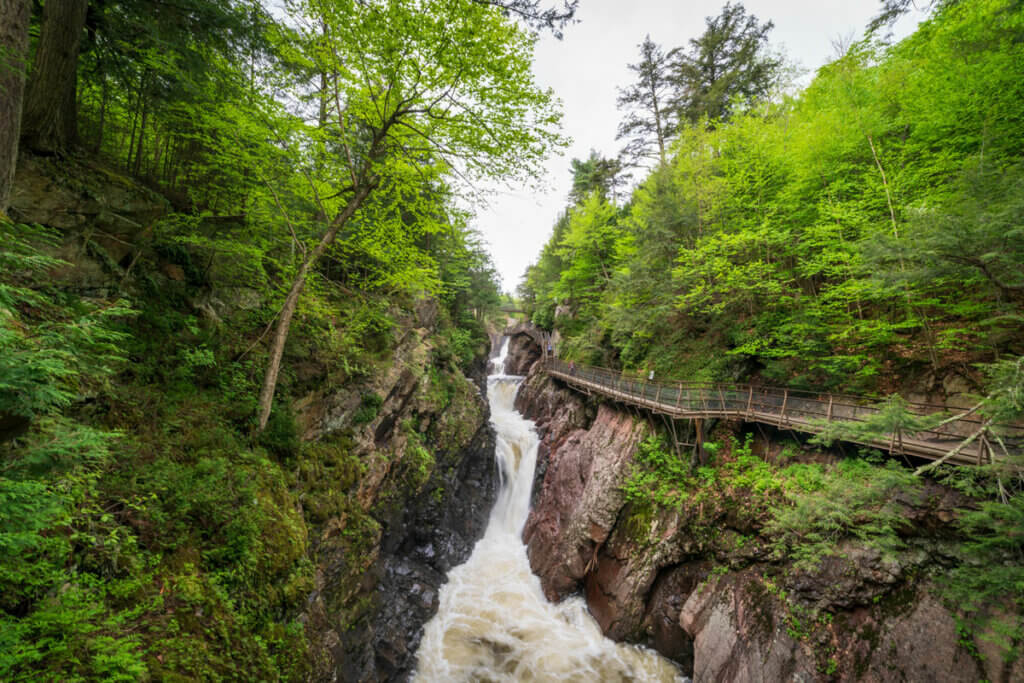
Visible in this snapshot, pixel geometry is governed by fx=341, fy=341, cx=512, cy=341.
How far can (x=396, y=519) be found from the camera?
1064 cm

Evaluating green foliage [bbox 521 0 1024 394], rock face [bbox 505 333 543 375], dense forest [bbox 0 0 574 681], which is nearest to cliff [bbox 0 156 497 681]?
dense forest [bbox 0 0 574 681]

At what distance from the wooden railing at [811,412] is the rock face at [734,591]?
2.77 ft

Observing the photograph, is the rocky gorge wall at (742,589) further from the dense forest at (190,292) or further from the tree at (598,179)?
the tree at (598,179)

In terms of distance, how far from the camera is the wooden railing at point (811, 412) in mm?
5477

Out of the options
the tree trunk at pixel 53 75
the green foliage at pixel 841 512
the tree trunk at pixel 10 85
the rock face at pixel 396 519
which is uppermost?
the tree trunk at pixel 53 75

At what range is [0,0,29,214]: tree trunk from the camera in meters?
3.28

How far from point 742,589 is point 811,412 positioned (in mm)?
4508

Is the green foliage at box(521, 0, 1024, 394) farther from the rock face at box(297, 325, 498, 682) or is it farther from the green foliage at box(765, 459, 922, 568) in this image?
the rock face at box(297, 325, 498, 682)

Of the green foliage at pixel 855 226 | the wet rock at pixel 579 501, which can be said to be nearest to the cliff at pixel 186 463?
the wet rock at pixel 579 501

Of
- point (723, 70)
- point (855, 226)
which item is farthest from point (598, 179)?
point (855, 226)

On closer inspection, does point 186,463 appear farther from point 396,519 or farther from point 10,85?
point 396,519

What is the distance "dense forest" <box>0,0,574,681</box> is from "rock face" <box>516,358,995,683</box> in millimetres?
7408

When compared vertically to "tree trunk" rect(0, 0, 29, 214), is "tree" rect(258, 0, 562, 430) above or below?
above

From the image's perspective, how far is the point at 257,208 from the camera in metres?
7.49
